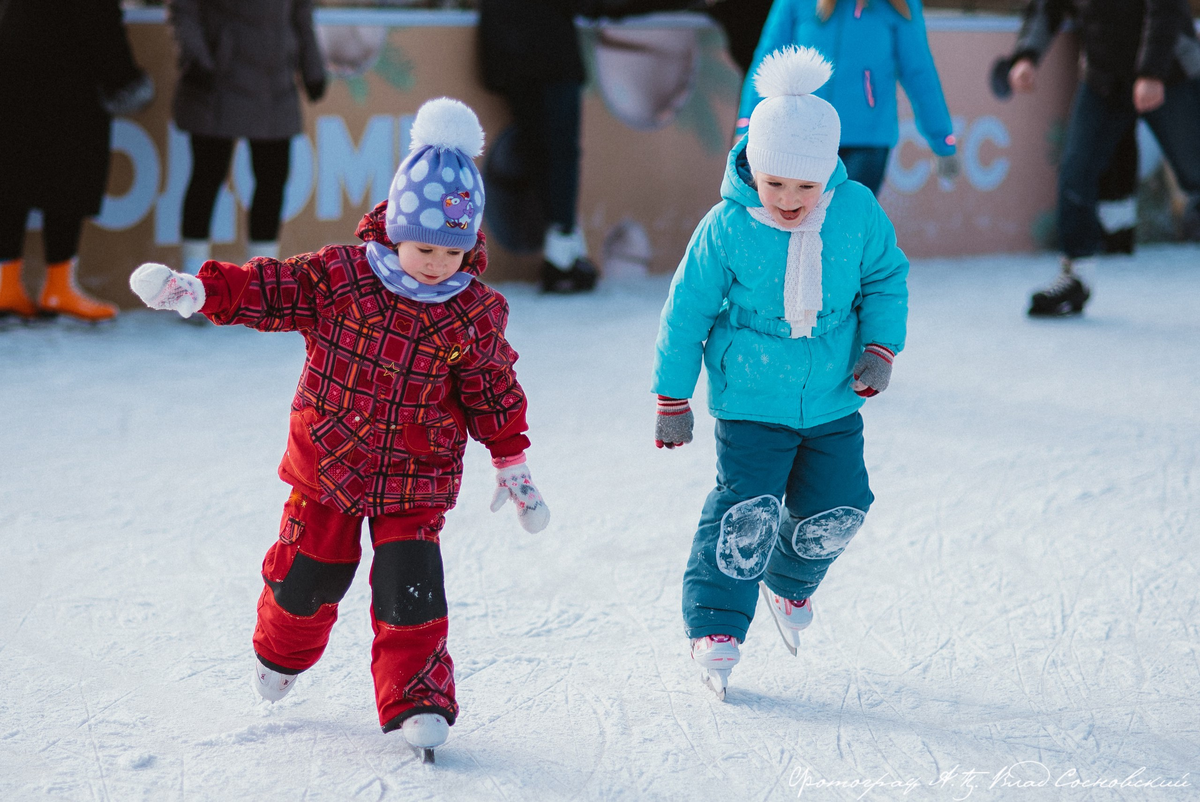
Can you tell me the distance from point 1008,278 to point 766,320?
452 cm

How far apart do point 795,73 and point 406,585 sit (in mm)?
1003

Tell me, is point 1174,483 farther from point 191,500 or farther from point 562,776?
point 191,500

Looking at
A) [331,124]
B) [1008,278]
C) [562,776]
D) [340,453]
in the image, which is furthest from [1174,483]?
[331,124]

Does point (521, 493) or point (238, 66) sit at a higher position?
point (238, 66)

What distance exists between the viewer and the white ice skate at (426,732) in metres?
1.70

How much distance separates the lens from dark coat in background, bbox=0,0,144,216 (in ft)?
13.7

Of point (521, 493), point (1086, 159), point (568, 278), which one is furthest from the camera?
point (568, 278)

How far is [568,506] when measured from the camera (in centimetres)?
284

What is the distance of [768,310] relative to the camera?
1909 mm

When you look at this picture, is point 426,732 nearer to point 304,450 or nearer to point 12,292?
point 304,450

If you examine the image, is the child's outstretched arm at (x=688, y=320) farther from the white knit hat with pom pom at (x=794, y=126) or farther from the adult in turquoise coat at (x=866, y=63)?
the adult in turquoise coat at (x=866, y=63)

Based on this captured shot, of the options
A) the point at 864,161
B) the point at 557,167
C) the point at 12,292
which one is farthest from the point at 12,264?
the point at 864,161

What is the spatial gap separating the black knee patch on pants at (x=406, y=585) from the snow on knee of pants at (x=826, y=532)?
648mm

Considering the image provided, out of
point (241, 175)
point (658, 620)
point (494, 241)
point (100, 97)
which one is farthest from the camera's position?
point (494, 241)
